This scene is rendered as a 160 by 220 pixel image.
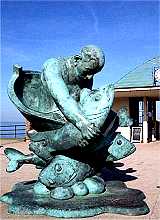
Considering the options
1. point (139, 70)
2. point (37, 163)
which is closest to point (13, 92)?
point (37, 163)

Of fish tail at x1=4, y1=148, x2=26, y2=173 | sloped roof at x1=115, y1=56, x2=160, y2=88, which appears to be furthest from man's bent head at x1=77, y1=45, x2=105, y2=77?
sloped roof at x1=115, y1=56, x2=160, y2=88

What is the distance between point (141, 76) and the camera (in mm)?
19156

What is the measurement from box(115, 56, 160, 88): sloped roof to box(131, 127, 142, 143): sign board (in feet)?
6.79

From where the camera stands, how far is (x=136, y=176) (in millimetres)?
7156

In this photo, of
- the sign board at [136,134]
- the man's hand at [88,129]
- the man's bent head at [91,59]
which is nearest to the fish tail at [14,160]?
the man's hand at [88,129]

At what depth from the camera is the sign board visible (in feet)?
61.2

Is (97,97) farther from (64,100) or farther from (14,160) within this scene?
(14,160)

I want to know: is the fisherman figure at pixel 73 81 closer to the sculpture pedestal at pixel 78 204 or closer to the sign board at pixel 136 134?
the sculpture pedestal at pixel 78 204

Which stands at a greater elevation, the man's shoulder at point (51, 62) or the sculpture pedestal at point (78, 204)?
the man's shoulder at point (51, 62)

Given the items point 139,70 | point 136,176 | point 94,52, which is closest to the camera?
point 94,52

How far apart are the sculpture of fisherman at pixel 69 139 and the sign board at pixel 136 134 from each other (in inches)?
539

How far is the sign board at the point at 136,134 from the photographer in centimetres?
1864

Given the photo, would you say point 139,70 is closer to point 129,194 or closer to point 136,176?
point 136,176

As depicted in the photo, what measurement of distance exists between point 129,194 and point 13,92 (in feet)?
5.66
